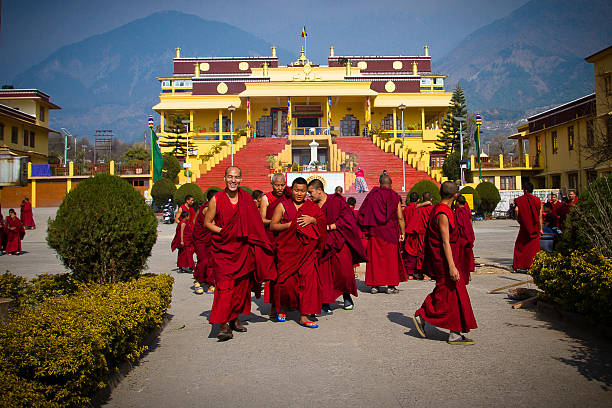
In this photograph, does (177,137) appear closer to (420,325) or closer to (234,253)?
(234,253)

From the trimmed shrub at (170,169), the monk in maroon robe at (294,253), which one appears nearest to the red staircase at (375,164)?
the trimmed shrub at (170,169)

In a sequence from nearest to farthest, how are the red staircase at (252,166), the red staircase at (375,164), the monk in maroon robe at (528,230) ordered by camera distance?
the monk in maroon robe at (528,230), the red staircase at (252,166), the red staircase at (375,164)

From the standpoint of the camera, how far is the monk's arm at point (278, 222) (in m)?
6.21

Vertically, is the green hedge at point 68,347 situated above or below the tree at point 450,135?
below

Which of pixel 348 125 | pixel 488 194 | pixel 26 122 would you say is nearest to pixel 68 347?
pixel 488 194

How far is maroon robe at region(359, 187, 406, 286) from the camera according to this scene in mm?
8195

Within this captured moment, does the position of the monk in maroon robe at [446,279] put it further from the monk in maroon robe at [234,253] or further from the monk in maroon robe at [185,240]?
the monk in maroon robe at [185,240]

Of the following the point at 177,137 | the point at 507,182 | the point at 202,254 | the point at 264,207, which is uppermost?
the point at 177,137

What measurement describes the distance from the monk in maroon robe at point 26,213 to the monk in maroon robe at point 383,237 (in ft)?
56.9

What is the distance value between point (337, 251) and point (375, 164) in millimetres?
25523

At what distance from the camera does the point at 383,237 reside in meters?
8.32

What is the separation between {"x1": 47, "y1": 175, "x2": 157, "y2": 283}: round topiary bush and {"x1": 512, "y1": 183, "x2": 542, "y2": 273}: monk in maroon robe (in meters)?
7.21

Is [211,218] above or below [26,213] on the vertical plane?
below

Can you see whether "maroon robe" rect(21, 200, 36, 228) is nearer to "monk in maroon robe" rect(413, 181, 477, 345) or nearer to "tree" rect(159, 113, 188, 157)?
"tree" rect(159, 113, 188, 157)
